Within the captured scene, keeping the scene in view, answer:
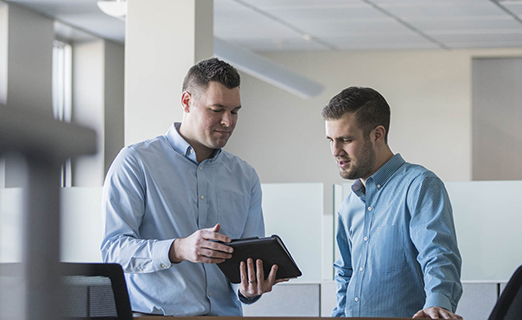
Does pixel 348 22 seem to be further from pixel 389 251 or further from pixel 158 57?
pixel 389 251

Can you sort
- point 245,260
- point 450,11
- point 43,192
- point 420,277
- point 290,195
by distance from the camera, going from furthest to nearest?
point 450,11, point 290,195, point 420,277, point 245,260, point 43,192

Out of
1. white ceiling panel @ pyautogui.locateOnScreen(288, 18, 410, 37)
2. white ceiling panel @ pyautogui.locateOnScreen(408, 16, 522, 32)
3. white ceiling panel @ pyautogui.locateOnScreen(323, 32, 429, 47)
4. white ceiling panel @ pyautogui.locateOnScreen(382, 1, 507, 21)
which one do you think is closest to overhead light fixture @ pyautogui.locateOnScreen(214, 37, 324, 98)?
white ceiling panel @ pyautogui.locateOnScreen(288, 18, 410, 37)

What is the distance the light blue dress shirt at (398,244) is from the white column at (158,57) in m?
1.48

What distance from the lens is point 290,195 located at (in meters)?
3.02

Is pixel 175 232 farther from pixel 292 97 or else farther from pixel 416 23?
pixel 292 97

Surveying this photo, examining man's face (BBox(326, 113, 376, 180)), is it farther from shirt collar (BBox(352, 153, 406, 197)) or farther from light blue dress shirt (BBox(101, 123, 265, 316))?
light blue dress shirt (BBox(101, 123, 265, 316))

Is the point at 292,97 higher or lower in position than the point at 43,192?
higher

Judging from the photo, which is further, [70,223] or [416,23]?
[416,23]

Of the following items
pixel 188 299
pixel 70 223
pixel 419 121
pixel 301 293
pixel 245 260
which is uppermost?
pixel 419 121

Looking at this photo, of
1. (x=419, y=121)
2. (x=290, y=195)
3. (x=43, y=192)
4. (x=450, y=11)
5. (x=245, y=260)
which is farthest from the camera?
(x=419, y=121)

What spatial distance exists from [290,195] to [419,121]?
4881 millimetres

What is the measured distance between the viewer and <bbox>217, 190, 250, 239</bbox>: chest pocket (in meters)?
1.53

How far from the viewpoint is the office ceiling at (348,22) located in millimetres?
5332

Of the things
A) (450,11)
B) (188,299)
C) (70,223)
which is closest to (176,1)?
(188,299)
